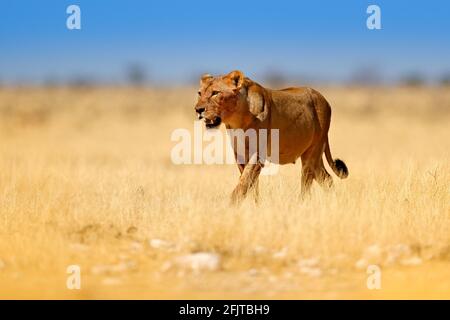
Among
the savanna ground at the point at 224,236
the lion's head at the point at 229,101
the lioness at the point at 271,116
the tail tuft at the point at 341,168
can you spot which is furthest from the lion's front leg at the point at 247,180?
the tail tuft at the point at 341,168

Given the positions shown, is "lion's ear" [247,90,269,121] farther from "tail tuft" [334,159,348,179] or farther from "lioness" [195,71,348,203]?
"tail tuft" [334,159,348,179]

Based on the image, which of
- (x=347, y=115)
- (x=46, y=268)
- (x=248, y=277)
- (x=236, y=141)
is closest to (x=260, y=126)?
(x=236, y=141)

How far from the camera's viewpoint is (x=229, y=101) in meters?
9.77

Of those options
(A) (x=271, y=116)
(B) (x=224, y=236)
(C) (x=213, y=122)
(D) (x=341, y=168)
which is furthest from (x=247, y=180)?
(D) (x=341, y=168)

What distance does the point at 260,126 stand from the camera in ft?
32.8

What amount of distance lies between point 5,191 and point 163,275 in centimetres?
422

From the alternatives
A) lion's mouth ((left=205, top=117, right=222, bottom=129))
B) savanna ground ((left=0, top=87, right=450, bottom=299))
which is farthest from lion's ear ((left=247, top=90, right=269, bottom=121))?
savanna ground ((left=0, top=87, right=450, bottom=299))

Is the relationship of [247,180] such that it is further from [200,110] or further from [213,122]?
[200,110]

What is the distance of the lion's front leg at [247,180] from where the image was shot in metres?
9.61

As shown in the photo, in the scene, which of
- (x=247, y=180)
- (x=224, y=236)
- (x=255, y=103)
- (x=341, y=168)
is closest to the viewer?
(x=224, y=236)

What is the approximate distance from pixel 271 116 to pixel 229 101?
2.42 ft

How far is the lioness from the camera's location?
975 centimetres

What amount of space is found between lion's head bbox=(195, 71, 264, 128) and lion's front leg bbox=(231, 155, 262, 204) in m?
0.59

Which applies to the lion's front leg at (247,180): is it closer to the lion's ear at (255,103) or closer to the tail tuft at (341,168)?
the lion's ear at (255,103)
